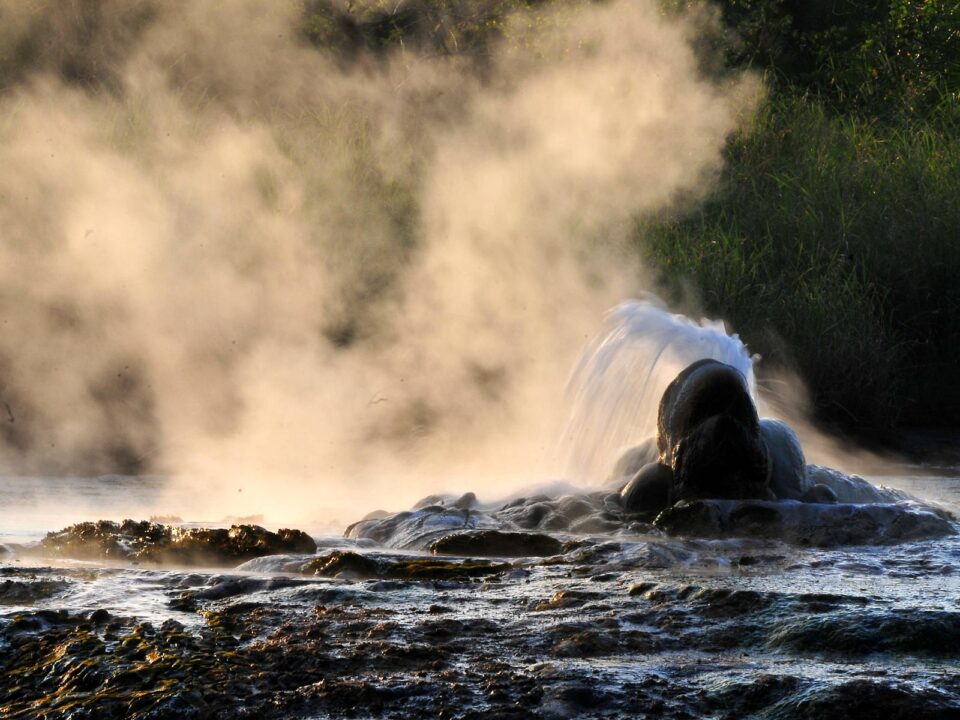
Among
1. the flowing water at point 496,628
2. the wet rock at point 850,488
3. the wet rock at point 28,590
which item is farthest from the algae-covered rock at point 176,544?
the wet rock at point 850,488

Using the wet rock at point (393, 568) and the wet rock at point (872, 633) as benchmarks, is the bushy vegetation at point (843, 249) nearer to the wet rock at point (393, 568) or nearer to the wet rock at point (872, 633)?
the wet rock at point (393, 568)

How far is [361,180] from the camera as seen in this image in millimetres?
10250

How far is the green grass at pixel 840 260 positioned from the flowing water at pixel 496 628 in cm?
452

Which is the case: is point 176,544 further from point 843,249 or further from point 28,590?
point 843,249

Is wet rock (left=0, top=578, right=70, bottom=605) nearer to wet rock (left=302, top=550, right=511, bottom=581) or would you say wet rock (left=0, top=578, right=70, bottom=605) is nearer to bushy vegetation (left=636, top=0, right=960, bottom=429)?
wet rock (left=302, top=550, right=511, bottom=581)

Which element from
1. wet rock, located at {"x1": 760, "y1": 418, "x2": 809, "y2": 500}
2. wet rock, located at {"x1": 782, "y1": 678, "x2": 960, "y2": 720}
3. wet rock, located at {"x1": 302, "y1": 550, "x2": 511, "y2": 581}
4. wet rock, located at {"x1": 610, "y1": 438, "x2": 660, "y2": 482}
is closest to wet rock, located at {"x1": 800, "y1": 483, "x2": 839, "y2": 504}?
wet rock, located at {"x1": 760, "y1": 418, "x2": 809, "y2": 500}

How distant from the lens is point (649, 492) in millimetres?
5086

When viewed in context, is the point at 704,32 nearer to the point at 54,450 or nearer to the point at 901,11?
the point at 901,11

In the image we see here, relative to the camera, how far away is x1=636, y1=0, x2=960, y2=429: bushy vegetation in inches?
360

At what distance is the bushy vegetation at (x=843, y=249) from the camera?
9141 millimetres

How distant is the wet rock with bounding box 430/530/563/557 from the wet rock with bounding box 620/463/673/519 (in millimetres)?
720

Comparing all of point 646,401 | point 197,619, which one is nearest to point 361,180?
point 646,401

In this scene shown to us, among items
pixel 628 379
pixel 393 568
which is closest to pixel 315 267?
pixel 628 379

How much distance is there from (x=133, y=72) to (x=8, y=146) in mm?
2702
